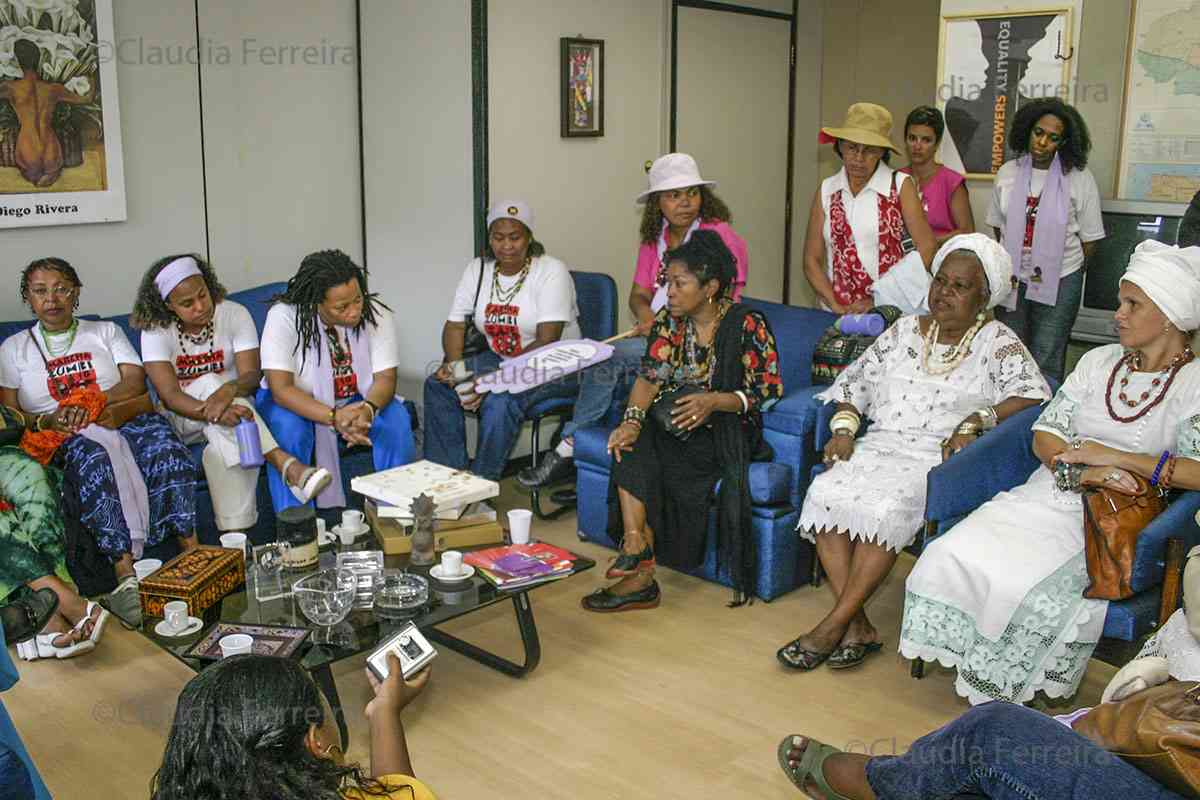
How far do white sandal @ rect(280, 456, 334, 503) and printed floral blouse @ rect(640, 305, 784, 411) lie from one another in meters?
1.16

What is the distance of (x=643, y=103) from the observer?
229 inches

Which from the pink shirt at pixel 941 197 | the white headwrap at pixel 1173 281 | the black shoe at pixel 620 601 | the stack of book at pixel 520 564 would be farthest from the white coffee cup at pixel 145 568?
the pink shirt at pixel 941 197

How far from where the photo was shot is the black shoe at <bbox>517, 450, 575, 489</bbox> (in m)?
4.81

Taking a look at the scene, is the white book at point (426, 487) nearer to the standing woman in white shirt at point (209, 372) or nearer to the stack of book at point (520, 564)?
the stack of book at point (520, 564)

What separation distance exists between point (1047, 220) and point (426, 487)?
272cm

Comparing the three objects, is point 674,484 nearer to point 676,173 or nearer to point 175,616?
point 676,173

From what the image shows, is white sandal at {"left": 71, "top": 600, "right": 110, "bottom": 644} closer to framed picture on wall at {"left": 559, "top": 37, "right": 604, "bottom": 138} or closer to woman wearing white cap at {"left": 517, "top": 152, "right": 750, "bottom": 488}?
woman wearing white cap at {"left": 517, "top": 152, "right": 750, "bottom": 488}

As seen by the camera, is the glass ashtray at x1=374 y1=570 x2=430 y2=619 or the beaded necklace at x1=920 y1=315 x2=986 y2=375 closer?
the glass ashtray at x1=374 y1=570 x2=430 y2=619

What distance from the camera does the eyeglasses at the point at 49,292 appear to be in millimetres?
4113

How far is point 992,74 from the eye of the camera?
16.6 ft

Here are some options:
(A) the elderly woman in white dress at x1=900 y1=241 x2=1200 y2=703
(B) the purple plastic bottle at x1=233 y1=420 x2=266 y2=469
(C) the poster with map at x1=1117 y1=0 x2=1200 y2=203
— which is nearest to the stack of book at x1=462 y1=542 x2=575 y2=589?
(A) the elderly woman in white dress at x1=900 y1=241 x2=1200 y2=703

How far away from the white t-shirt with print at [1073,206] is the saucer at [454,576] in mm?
2806

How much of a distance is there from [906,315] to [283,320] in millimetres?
2226

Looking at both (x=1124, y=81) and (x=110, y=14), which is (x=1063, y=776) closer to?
(x=1124, y=81)
